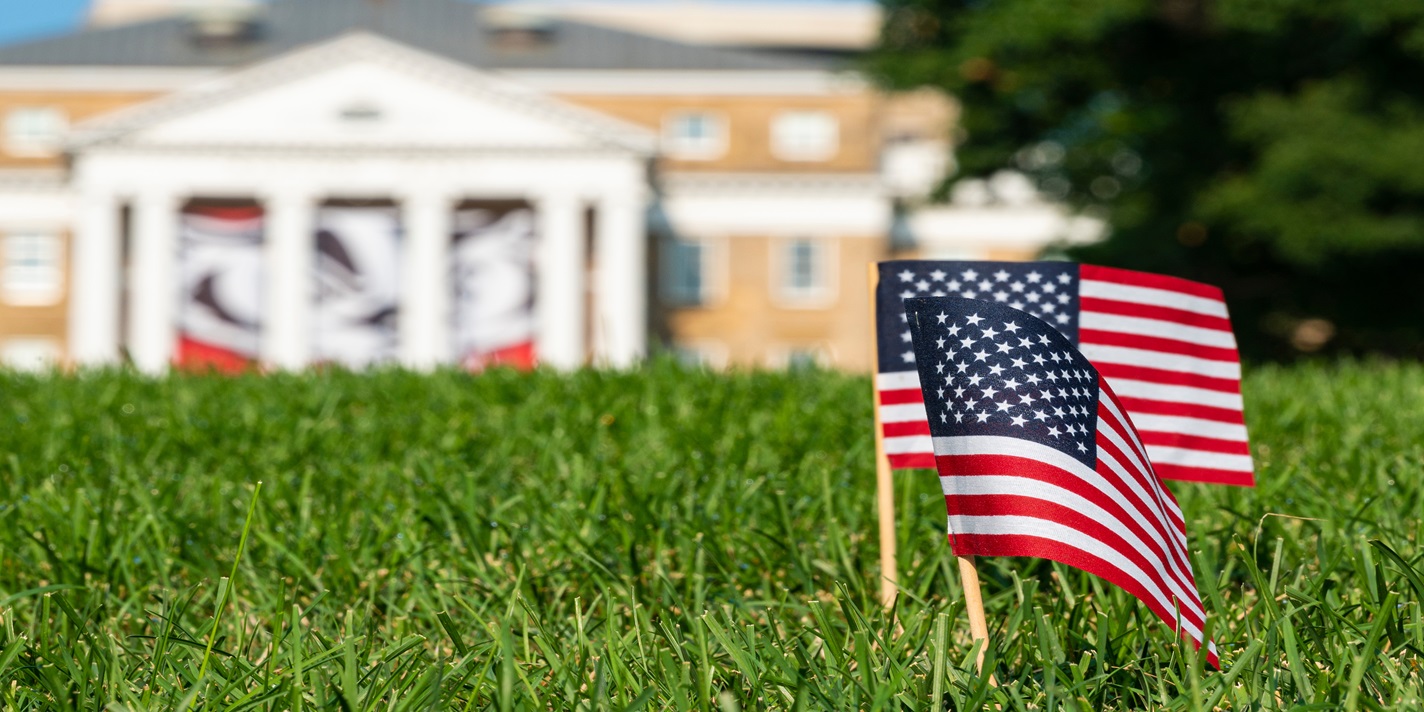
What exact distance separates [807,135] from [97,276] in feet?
77.4

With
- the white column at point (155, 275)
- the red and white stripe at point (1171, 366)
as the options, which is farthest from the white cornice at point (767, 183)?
the red and white stripe at point (1171, 366)

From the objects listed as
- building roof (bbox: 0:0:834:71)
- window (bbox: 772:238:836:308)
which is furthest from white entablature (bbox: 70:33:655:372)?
window (bbox: 772:238:836:308)

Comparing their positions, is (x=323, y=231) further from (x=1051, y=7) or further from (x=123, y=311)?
(x=1051, y=7)

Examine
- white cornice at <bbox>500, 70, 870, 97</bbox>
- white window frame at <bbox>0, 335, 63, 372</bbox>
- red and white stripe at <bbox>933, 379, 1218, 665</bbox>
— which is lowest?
white window frame at <bbox>0, 335, 63, 372</bbox>

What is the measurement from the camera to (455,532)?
3.87m

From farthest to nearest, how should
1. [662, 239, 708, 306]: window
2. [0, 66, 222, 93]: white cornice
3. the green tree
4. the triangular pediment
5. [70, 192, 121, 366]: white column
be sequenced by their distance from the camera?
[662, 239, 708, 306]: window → [0, 66, 222, 93]: white cornice → [70, 192, 121, 366]: white column → the triangular pediment → the green tree

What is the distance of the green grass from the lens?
2477 millimetres

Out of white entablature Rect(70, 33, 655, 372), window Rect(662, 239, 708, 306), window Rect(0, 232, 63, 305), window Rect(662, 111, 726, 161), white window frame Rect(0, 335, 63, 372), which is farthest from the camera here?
window Rect(662, 111, 726, 161)

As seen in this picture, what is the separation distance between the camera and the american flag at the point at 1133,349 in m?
3.41

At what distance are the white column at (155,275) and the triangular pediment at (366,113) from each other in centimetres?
204

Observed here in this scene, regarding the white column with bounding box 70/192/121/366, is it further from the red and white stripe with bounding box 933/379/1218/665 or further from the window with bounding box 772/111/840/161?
the red and white stripe with bounding box 933/379/1218/665

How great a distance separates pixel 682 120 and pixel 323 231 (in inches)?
536

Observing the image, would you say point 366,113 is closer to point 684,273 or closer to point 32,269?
point 684,273

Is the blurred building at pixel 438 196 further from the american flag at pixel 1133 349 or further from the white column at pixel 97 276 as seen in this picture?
the american flag at pixel 1133 349
